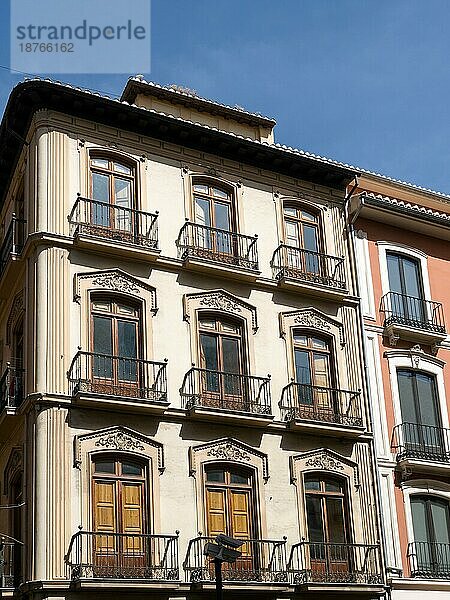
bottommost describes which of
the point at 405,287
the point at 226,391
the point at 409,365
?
the point at 226,391

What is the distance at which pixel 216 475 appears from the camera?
22984 millimetres

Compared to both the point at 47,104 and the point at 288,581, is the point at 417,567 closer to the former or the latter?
the point at 288,581

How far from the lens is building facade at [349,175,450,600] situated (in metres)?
25.0

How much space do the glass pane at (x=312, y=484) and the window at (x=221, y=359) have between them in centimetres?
271

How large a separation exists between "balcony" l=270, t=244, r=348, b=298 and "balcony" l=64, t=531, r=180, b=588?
26.1ft

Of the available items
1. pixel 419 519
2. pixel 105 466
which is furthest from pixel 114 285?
pixel 419 519

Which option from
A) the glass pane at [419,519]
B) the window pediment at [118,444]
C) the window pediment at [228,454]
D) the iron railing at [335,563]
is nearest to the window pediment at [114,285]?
the window pediment at [118,444]

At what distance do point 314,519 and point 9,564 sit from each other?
24.7ft

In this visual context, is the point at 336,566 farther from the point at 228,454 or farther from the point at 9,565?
the point at 9,565

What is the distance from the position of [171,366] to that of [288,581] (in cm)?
580

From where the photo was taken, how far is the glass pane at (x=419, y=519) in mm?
25278

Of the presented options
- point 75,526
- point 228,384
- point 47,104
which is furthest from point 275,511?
point 47,104

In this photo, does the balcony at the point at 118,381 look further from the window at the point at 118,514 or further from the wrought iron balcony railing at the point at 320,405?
the wrought iron balcony railing at the point at 320,405

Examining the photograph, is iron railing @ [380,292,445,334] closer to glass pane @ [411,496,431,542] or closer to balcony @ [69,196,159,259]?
glass pane @ [411,496,431,542]
